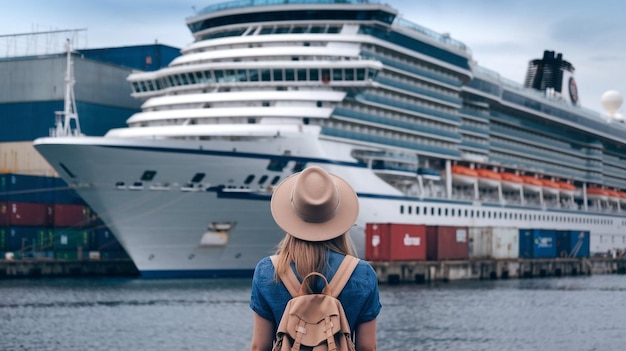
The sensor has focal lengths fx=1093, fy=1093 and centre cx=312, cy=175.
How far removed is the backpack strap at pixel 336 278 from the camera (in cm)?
438

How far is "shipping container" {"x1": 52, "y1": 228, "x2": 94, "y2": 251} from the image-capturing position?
56.0 m

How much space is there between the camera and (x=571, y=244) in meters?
68.6

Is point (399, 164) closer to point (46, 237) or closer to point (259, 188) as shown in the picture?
point (259, 188)

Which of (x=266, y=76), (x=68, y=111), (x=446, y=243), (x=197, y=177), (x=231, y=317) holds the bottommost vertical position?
(x=231, y=317)

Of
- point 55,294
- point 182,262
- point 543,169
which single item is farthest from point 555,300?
point 543,169

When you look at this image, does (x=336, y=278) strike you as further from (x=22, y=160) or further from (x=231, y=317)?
(x=22, y=160)

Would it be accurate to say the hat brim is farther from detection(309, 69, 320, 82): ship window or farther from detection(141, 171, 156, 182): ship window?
detection(309, 69, 320, 82): ship window

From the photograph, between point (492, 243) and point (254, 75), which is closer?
point (254, 75)

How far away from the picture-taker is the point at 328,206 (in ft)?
14.5

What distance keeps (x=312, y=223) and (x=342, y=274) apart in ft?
0.79

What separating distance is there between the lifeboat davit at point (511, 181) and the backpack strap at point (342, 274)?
62158 mm

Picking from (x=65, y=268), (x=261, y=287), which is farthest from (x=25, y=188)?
(x=261, y=287)

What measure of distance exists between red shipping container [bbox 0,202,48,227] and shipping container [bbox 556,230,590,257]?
31.0 m

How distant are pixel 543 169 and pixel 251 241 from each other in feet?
115
